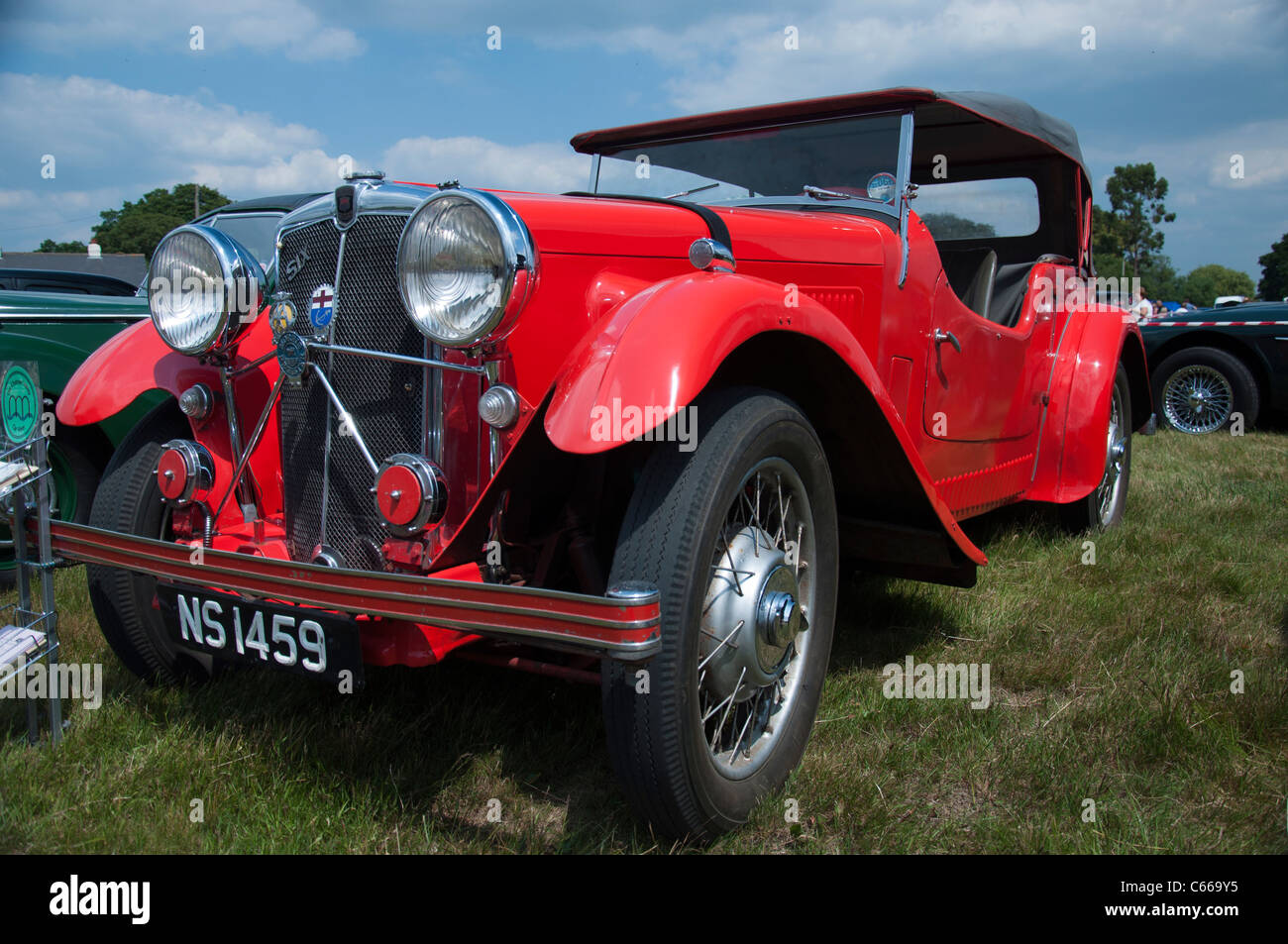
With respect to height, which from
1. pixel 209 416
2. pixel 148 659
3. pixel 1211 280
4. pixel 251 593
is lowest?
pixel 148 659

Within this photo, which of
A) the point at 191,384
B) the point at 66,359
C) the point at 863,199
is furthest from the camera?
the point at 66,359

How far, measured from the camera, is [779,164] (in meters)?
3.21

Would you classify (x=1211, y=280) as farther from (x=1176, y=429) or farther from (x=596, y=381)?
(x=596, y=381)

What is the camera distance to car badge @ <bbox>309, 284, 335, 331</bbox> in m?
2.24

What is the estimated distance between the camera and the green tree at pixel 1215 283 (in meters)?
80.6

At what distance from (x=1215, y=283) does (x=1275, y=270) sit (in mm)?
35448

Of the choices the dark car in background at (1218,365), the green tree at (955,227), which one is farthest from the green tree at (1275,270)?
the green tree at (955,227)

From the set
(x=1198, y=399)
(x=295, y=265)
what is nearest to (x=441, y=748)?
(x=295, y=265)

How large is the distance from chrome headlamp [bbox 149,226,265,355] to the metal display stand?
1.40 feet

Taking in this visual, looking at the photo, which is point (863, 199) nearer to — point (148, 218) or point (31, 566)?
point (31, 566)
